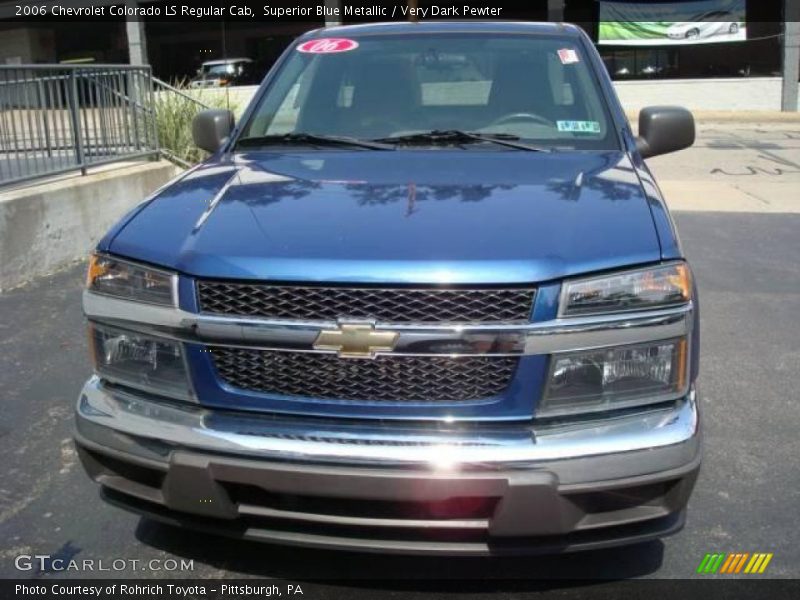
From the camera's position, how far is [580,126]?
347cm

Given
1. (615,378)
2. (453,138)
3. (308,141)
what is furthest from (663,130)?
(615,378)

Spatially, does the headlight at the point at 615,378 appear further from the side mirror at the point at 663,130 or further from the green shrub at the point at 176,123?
the green shrub at the point at 176,123

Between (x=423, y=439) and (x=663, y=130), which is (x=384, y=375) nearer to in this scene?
(x=423, y=439)

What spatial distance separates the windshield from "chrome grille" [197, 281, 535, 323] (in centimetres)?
138

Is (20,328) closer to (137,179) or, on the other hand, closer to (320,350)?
(137,179)

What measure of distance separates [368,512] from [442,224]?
879mm

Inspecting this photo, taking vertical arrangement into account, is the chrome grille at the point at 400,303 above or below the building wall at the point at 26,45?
below

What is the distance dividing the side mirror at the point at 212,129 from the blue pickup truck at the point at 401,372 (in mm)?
1283

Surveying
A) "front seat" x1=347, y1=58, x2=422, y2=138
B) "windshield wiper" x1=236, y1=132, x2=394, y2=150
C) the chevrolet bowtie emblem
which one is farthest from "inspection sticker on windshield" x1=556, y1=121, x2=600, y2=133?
the chevrolet bowtie emblem

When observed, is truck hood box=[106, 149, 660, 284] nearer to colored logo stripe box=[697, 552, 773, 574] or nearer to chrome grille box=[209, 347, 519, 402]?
chrome grille box=[209, 347, 519, 402]

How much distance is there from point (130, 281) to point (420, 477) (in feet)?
3.60

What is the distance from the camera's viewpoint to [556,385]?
2.27 meters

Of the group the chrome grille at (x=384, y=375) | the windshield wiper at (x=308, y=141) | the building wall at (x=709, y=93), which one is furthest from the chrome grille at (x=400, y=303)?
the building wall at (x=709, y=93)

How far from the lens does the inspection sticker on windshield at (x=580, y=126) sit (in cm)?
345
